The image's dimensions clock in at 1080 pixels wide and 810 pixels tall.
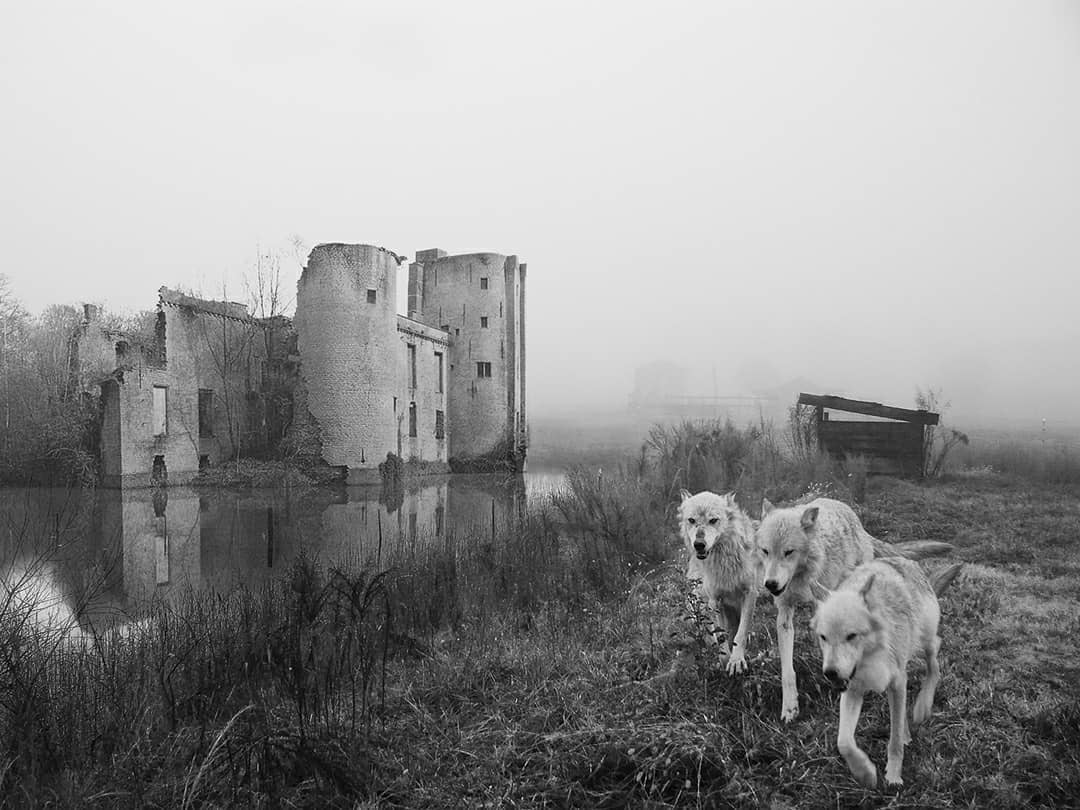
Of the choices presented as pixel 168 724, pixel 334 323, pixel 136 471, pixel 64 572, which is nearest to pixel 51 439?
pixel 136 471

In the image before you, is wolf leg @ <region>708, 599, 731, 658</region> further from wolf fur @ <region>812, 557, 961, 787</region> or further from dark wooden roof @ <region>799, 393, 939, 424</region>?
dark wooden roof @ <region>799, 393, 939, 424</region>

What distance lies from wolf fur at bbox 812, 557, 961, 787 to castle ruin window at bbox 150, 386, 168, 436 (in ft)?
97.7

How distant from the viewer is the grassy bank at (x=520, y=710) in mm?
3527

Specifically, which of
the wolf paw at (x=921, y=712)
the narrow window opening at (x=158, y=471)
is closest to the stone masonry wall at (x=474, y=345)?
the narrow window opening at (x=158, y=471)

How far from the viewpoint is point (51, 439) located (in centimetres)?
2712

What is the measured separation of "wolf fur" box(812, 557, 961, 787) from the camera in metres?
2.72

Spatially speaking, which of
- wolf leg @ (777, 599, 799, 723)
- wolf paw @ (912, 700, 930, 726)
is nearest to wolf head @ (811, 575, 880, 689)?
wolf leg @ (777, 599, 799, 723)

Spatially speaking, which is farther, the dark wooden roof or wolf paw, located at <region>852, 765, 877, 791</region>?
the dark wooden roof

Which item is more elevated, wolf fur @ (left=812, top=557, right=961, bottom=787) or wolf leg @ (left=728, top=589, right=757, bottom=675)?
wolf fur @ (left=812, top=557, right=961, bottom=787)

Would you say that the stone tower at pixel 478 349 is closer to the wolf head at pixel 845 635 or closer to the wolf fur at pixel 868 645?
the wolf fur at pixel 868 645

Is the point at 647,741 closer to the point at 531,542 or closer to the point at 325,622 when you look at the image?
the point at 325,622

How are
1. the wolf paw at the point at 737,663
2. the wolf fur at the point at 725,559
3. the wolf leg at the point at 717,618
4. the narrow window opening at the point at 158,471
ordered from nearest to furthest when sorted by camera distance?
the wolf paw at the point at 737,663, the wolf fur at the point at 725,559, the wolf leg at the point at 717,618, the narrow window opening at the point at 158,471

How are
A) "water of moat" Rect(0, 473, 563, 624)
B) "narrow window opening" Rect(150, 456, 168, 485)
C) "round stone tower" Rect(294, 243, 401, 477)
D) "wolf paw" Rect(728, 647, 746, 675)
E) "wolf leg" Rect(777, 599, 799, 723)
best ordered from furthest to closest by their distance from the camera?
"round stone tower" Rect(294, 243, 401, 477), "narrow window opening" Rect(150, 456, 168, 485), "water of moat" Rect(0, 473, 563, 624), "wolf paw" Rect(728, 647, 746, 675), "wolf leg" Rect(777, 599, 799, 723)

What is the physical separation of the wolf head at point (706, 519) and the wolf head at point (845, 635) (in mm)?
1493
